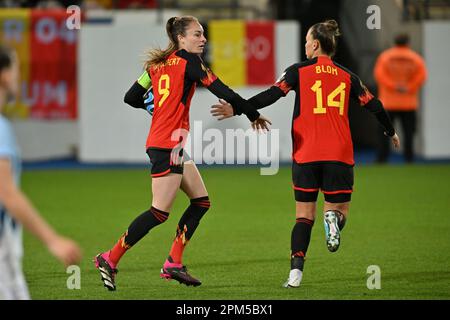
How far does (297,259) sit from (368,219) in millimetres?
4467

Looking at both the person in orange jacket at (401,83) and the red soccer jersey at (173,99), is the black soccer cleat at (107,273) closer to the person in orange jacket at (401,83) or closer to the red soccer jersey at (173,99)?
the red soccer jersey at (173,99)

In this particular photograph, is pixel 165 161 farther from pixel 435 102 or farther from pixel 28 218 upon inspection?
pixel 435 102

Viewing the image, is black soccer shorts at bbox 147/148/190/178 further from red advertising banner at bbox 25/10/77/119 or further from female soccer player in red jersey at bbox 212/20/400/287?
red advertising banner at bbox 25/10/77/119

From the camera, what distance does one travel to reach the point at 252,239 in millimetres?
10898

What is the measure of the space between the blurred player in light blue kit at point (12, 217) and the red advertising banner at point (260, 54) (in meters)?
14.9

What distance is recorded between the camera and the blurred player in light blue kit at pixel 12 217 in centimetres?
473

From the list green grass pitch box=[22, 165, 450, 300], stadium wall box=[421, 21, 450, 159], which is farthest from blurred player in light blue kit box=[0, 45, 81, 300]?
stadium wall box=[421, 21, 450, 159]

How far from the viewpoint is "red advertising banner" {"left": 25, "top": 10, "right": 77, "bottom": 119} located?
2003 centimetres

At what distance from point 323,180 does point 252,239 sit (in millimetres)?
2969

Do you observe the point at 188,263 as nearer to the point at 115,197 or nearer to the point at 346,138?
the point at 346,138

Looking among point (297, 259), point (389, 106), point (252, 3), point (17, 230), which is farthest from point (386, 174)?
point (17, 230)

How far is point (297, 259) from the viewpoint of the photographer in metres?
7.92

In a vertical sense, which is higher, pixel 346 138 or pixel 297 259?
pixel 346 138

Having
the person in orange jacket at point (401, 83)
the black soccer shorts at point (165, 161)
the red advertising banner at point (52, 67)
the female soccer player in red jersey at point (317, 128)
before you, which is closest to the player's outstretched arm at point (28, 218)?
Result: the black soccer shorts at point (165, 161)
